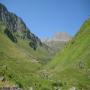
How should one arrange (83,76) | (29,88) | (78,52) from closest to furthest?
(29,88) → (83,76) → (78,52)

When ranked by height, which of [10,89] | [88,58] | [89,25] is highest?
[89,25]

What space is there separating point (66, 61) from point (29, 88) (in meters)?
87.8

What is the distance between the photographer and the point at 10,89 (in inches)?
1811

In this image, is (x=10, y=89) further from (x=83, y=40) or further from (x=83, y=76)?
(x=83, y=40)

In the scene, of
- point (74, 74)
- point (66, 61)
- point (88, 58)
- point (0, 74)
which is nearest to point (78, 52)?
point (66, 61)

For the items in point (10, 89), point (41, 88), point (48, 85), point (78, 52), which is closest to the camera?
point (10, 89)

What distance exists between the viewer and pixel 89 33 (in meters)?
A: 163

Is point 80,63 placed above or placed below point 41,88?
above

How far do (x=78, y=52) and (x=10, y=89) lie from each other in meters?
98.0

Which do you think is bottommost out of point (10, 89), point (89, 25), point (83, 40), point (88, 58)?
point (10, 89)

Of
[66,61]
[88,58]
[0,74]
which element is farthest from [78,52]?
[0,74]

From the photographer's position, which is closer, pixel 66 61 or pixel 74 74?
pixel 74 74

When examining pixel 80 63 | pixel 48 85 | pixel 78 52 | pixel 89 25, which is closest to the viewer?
pixel 48 85

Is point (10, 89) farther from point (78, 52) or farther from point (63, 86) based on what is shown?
point (78, 52)
